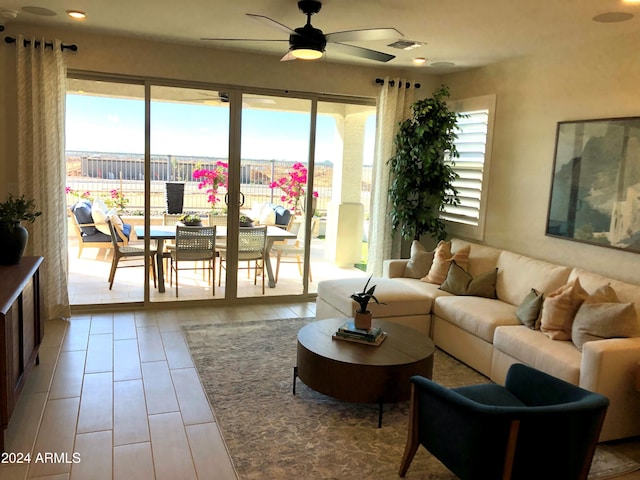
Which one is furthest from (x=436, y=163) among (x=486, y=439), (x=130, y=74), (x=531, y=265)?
(x=486, y=439)

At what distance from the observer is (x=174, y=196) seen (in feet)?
17.7

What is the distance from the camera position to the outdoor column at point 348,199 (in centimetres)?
597

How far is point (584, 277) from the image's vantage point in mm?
3877

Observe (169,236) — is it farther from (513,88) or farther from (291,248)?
(513,88)

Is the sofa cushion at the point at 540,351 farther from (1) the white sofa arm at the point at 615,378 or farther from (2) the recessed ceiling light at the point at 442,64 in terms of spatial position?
(2) the recessed ceiling light at the point at 442,64

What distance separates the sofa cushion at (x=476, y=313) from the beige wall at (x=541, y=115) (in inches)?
30.9

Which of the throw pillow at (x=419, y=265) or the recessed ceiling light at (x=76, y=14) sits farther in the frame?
the throw pillow at (x=419, y=265)

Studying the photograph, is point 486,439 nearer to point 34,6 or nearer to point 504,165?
point 504,165

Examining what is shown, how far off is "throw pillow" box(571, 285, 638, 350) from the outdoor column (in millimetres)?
3143

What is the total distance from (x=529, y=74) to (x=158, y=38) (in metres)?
3.45

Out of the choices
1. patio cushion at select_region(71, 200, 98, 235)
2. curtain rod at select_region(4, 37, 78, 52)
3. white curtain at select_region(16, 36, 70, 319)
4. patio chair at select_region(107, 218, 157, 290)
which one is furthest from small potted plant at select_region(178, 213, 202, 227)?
curtain rod at select_region(4, 37, 78, 52)

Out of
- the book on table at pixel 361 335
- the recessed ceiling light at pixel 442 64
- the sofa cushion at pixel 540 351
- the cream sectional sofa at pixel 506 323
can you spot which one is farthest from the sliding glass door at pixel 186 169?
the sofa cushion at pixel 540 351

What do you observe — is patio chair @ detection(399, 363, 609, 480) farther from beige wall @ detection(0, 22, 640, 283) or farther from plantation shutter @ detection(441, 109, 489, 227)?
plantation shutter @ detection(441, 109, 489, 227)

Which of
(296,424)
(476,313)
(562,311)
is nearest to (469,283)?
(476,313)
